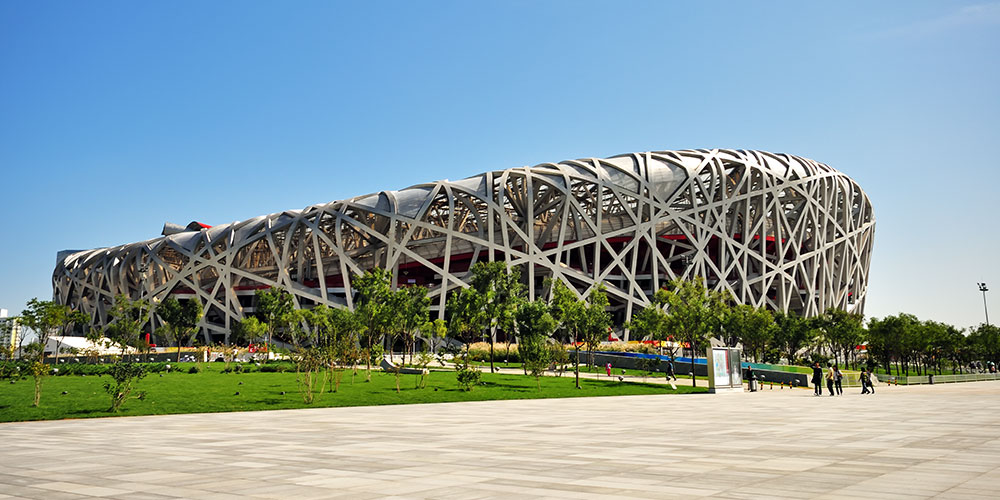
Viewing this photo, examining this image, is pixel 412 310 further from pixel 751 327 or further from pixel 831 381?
pixel 751 327

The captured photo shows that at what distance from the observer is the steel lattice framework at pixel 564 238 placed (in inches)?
2313

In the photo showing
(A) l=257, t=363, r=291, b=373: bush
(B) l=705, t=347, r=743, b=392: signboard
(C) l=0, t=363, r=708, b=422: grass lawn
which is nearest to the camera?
(C) l=0, t=363, r=708, b=422: grass lawn

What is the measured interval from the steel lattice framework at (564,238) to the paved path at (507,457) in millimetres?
42314

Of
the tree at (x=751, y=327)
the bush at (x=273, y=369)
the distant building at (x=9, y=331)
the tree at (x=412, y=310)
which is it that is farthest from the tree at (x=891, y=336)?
the distant building at (x=9, y=331)

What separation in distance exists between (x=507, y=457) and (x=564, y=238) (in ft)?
173

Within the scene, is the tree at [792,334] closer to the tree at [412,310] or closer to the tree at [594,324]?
the tree at [594,324]

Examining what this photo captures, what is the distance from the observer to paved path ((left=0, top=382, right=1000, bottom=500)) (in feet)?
20.4

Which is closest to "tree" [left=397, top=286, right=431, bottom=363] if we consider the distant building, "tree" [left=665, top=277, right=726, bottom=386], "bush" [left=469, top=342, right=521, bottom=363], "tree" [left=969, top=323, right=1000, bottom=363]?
"bush" [left=469, top=342, right=521, bottom=363]

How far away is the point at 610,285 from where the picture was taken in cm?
5950

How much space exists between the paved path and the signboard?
13.9 meters

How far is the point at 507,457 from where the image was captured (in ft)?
28.3

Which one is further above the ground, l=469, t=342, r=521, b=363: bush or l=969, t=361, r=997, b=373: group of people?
l=469, t=342, r=521, b=363: bush

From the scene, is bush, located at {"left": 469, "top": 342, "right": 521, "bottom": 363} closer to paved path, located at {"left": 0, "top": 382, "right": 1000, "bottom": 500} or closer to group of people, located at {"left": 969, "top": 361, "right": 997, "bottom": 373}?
paved path, located at {"left": 0, "top": 382, "right": 1000, "bottom": 500}

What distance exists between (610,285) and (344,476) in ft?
176
